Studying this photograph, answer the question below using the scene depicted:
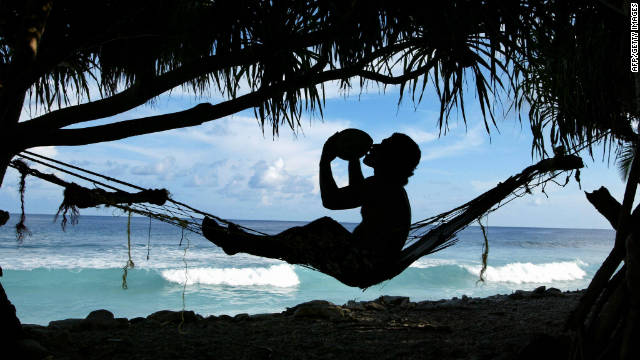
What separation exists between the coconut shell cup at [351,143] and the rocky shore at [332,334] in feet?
3.36

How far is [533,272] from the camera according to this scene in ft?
41.9

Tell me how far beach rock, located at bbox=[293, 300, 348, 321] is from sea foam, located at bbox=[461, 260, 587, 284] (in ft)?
27.9

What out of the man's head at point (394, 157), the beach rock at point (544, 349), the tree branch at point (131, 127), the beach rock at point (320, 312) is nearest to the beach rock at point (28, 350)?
the tree branch at point (131, 127)

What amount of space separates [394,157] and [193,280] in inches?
327

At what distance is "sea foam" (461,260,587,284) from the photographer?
1158cm

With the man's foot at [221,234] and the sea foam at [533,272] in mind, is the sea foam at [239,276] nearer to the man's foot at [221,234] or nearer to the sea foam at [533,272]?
the sea foam at [533,272]

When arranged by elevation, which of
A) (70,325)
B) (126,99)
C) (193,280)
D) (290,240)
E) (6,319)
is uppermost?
(126,99)

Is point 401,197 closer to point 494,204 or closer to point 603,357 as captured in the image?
point 494,204

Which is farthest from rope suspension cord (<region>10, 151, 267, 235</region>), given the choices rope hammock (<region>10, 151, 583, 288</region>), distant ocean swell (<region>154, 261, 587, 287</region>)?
distant ocean swell (<region>154, 261, 587, 287</region>)

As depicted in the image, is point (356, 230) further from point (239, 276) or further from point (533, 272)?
point (533, 272)

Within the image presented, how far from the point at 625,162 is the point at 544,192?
5.13 m

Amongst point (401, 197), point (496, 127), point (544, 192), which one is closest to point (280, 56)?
point (401, 197)

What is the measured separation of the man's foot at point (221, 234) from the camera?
1946 mm

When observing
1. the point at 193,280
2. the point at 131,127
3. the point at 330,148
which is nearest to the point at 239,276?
the point at 193,280
